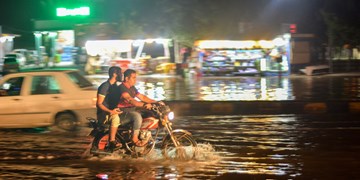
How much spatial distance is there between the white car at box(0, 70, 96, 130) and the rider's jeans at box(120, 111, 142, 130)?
10.8ft

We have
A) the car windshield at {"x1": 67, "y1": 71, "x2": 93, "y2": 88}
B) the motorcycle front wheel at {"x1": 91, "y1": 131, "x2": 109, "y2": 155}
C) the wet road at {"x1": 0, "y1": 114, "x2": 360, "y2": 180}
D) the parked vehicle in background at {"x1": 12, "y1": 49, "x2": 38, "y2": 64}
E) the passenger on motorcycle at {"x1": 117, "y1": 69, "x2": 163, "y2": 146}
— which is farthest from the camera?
the parked vehicle in background at {"x1": 12, "y1": 49, "x2": 38, "y2": 64}

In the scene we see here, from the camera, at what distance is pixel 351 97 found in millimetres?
17141

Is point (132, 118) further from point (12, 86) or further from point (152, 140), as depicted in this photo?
point (12, 86)

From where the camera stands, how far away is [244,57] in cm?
2894

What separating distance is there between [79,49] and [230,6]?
1087 cm

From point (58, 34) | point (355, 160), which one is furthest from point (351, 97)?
point (58, 34)

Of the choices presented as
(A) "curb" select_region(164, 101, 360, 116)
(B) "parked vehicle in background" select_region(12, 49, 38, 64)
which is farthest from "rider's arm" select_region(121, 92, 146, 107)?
(B) "parked vehicle in background" select_region(12, 49, 38, 64)

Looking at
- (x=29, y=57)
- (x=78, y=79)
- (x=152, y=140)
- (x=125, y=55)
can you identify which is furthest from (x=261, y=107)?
(x=29, y=57)

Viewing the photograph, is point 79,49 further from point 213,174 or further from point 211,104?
point 213,174

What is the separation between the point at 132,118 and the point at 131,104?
0.78ft

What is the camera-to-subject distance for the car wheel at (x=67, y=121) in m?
11.8

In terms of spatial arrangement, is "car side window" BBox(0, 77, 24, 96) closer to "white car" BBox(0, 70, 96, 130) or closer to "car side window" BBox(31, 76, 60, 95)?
"white car" BBox(0, 70, 96, 130)

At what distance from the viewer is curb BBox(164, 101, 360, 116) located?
15680 mm

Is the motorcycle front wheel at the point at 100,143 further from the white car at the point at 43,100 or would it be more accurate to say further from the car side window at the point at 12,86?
the car side window at the point at 12,86
